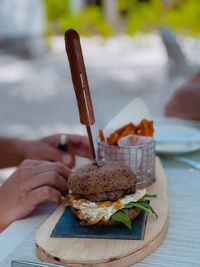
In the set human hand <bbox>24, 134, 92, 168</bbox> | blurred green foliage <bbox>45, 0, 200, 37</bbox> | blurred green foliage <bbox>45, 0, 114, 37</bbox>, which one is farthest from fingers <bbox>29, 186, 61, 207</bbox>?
blurred green foliage <bbox>45, 0, 114, 37</bbox>

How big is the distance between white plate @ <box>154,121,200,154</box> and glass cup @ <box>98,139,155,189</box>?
0.89ft

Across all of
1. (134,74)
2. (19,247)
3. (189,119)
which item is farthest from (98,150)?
(134,74)

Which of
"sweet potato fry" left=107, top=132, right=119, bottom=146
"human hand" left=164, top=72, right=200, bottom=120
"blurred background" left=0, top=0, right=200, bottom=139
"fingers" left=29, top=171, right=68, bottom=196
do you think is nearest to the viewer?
"fingers" left=29, top=171, right=68, bottom=196

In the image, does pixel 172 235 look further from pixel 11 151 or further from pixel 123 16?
pixel 123 16

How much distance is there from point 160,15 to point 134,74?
10.4 ft

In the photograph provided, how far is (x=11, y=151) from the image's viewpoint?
136 centimetres

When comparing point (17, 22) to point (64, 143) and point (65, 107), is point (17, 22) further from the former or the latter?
point (64, 143)

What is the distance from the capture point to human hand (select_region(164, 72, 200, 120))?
1675 mm

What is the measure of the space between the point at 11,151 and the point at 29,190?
0.54 meters

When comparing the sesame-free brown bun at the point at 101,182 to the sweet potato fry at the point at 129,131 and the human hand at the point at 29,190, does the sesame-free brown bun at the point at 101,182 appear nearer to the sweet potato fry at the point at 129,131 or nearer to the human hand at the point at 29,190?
the human hand at the point at 29,190

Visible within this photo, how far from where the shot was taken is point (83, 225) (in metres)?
0.72

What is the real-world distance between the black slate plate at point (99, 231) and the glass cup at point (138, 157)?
217 mm

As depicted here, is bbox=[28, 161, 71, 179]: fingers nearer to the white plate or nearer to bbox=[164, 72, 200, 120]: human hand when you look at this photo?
the white plate

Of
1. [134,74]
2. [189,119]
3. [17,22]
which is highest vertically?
[17,22]
